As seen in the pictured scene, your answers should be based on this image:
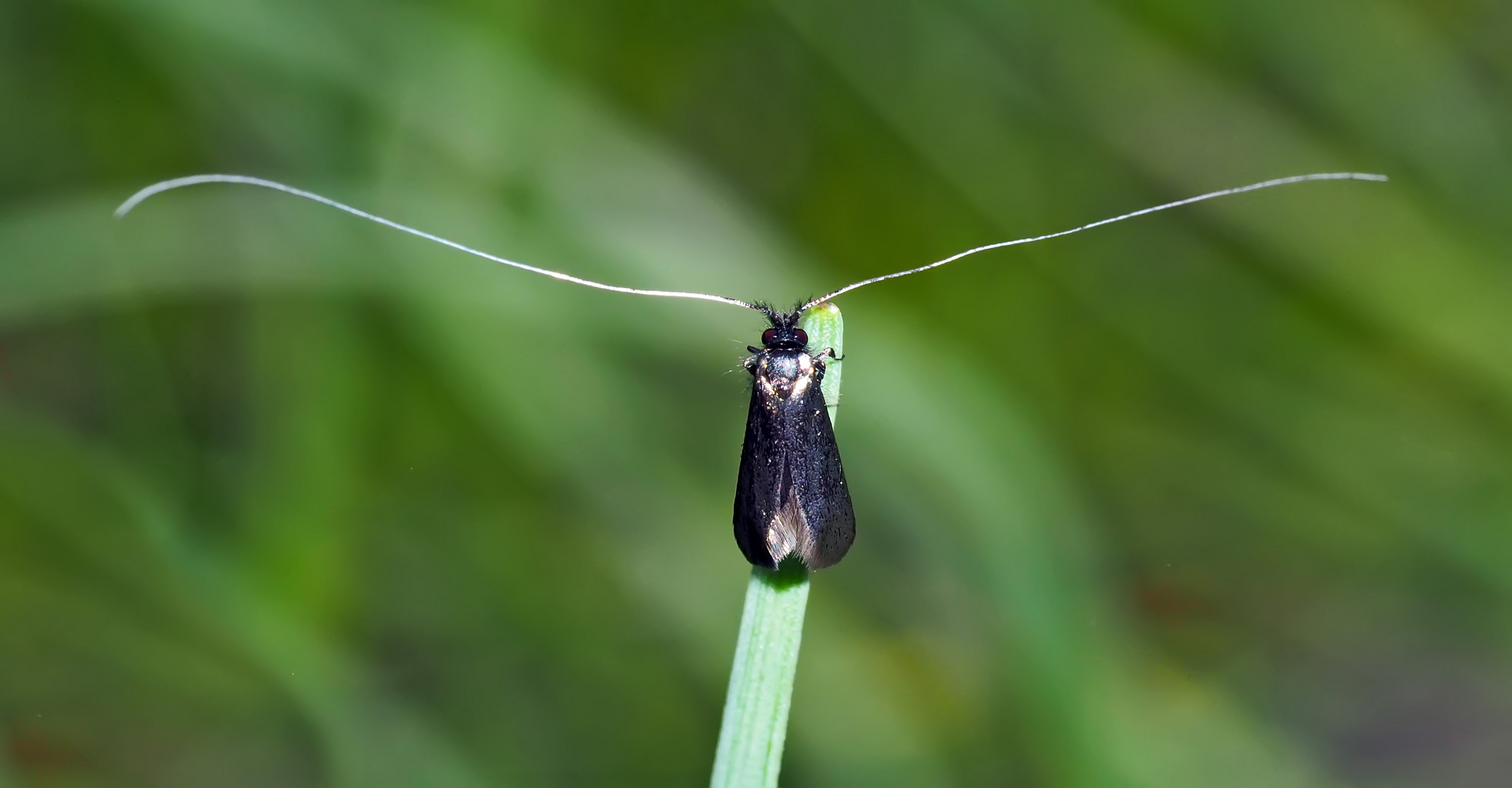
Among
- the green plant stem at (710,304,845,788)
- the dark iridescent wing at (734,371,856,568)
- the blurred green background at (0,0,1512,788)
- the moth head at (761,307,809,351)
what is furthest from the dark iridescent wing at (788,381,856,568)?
the blurred green background at (0,0,1512,788)

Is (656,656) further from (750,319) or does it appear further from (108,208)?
(108,208)

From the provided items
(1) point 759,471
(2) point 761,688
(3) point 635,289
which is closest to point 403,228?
Answer: (3) point 635,289

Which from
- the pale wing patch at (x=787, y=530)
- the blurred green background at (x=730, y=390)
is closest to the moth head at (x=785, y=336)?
the pale wing patch at (x=787, y=530)

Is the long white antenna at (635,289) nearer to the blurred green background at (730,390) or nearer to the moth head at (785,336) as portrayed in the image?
the moth head at (785,336)

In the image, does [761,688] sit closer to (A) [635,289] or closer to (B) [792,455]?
(B) [792,455]

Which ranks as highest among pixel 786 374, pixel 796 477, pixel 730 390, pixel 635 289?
pixel 730 390
